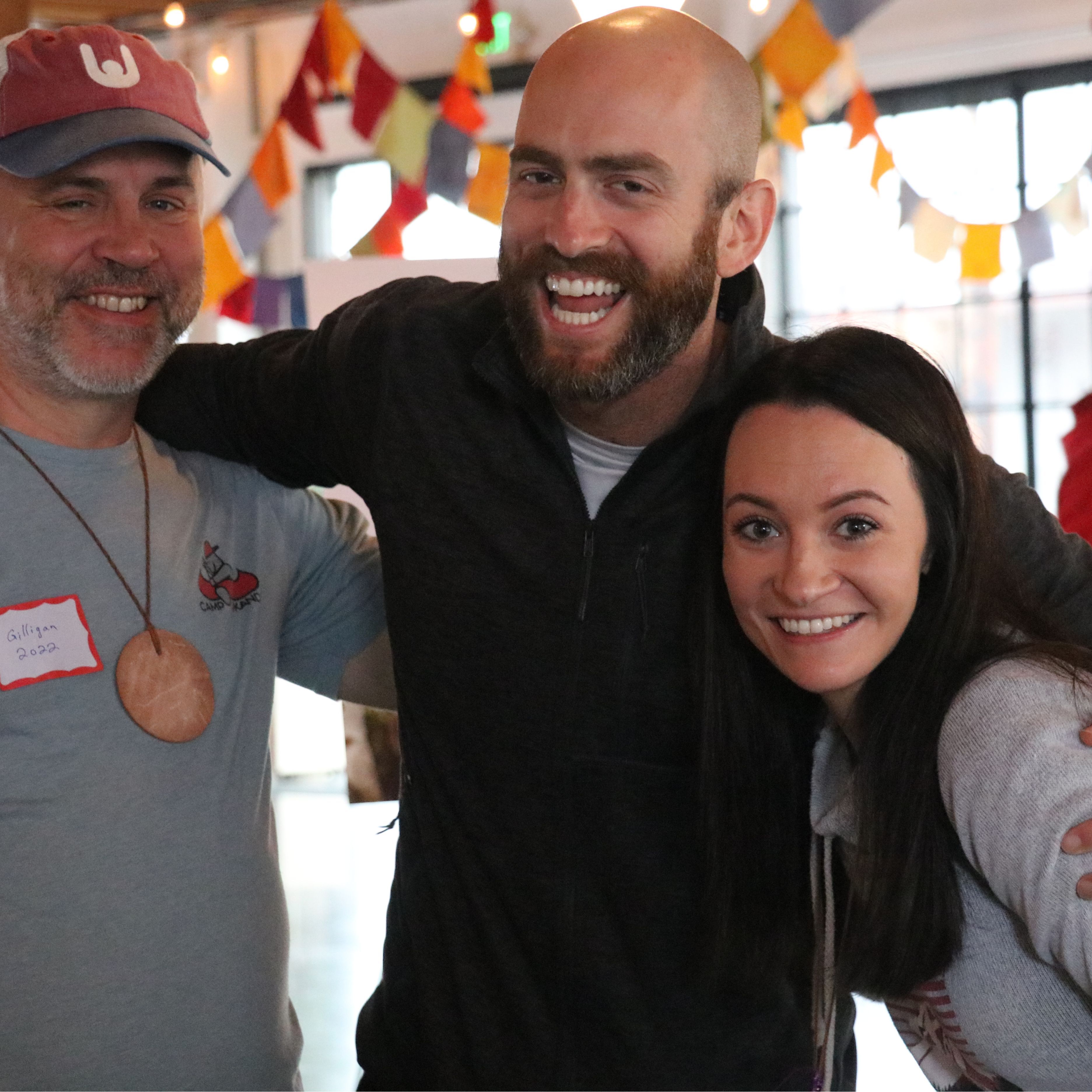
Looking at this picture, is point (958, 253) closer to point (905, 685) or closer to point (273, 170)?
point (273, 170)

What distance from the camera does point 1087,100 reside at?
6535 mm

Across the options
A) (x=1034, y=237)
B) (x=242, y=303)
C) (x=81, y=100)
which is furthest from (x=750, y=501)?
(x=1034, y=237)

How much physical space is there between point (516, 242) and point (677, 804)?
2.39ft

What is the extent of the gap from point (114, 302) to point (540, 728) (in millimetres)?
794

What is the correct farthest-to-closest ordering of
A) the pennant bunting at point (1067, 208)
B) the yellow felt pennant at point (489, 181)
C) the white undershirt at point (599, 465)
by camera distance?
the pennant bunting at point (1067, 208), the yellow felt pennant at point (489, 181), the white undershirt at point (599, 465)

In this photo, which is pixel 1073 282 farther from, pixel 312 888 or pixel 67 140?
pixel 67 140

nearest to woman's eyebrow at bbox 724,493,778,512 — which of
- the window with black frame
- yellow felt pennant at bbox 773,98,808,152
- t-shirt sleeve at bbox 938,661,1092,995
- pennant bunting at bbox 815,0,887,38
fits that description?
t-shirt sleeve at bbox 938,661,1092,995

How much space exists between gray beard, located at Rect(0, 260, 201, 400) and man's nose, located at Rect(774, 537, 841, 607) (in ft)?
2.97

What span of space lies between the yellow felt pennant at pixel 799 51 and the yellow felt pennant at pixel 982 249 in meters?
1.35

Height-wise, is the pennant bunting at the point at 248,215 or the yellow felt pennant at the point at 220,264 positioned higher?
the pennant bunting at the point at 248,215

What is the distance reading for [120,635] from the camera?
166 centimetres

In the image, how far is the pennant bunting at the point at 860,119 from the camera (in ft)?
15.8

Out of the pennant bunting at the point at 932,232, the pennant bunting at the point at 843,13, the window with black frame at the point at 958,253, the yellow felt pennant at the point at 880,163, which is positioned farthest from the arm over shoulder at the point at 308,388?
the window with black frame at the point at 958,253

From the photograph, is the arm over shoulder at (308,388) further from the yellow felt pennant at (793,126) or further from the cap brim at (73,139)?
the yellow felt pennant at (793,126)
